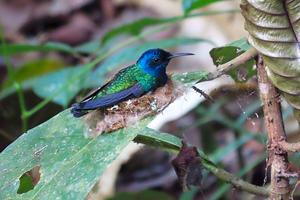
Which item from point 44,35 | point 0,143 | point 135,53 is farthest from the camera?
point 44,35

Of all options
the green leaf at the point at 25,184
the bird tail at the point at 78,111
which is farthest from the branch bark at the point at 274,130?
the green leaf at the point at 25,184

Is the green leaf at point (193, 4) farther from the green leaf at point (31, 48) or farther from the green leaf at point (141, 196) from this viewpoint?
the green leaf at point (141, 196)

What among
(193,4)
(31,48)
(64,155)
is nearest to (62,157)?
(64,155)

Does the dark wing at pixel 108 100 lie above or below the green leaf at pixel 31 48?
above

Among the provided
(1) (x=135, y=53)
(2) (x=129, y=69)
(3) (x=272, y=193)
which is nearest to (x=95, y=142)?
(2) (x=129, y=69)

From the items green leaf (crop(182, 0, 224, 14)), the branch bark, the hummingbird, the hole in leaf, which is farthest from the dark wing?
green leaf (crop(182, 0, 224, 14))

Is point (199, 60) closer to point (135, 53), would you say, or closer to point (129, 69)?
point (135, 53)
